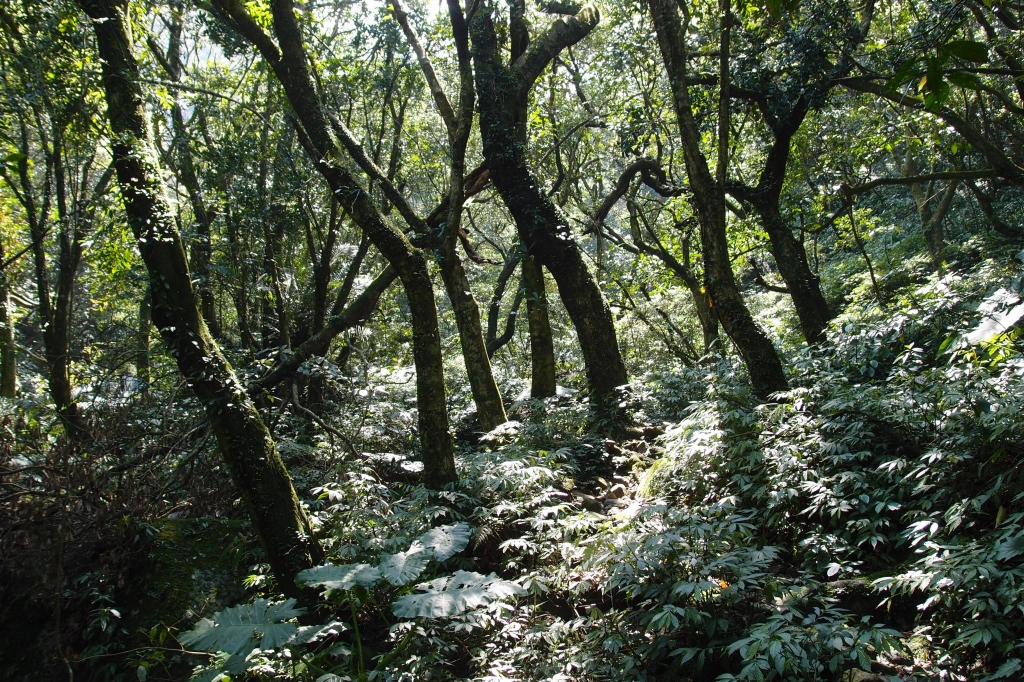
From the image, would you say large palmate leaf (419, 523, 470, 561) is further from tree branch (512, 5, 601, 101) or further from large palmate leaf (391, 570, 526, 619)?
tree branch (512, 5, 601, 101)

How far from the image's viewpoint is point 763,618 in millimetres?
3604

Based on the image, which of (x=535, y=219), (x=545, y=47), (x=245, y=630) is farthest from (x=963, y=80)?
(x=545, y=47)

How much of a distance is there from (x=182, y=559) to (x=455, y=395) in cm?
691

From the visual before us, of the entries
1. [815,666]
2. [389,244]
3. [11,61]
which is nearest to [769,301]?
[389,244]

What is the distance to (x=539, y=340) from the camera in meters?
9.73

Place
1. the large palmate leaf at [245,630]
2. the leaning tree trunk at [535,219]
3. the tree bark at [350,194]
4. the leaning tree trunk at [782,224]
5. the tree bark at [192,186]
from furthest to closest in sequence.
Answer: the leaning tree trunk at [782,224] → the leaning tree trunk at [535,219] → the tree bark at [192,186] → the tree bark at [350,194] → the large palmate leaf at [245,630]

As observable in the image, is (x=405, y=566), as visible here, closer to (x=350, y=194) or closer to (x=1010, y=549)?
(x=1010, y=549)

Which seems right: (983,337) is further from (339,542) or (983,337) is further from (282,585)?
(282,585)

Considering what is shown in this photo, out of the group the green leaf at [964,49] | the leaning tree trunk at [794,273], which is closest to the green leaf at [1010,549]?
the green leaf at [964,49]

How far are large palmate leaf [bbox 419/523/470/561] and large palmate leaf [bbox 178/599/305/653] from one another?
2.90ft

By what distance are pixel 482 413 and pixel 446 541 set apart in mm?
4319

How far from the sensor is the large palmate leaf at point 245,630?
120 inches

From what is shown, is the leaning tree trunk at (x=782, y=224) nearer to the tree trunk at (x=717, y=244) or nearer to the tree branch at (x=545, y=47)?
the tree trunk at (x=717, y=244)

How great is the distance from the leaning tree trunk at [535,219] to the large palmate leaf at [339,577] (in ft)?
18.0
